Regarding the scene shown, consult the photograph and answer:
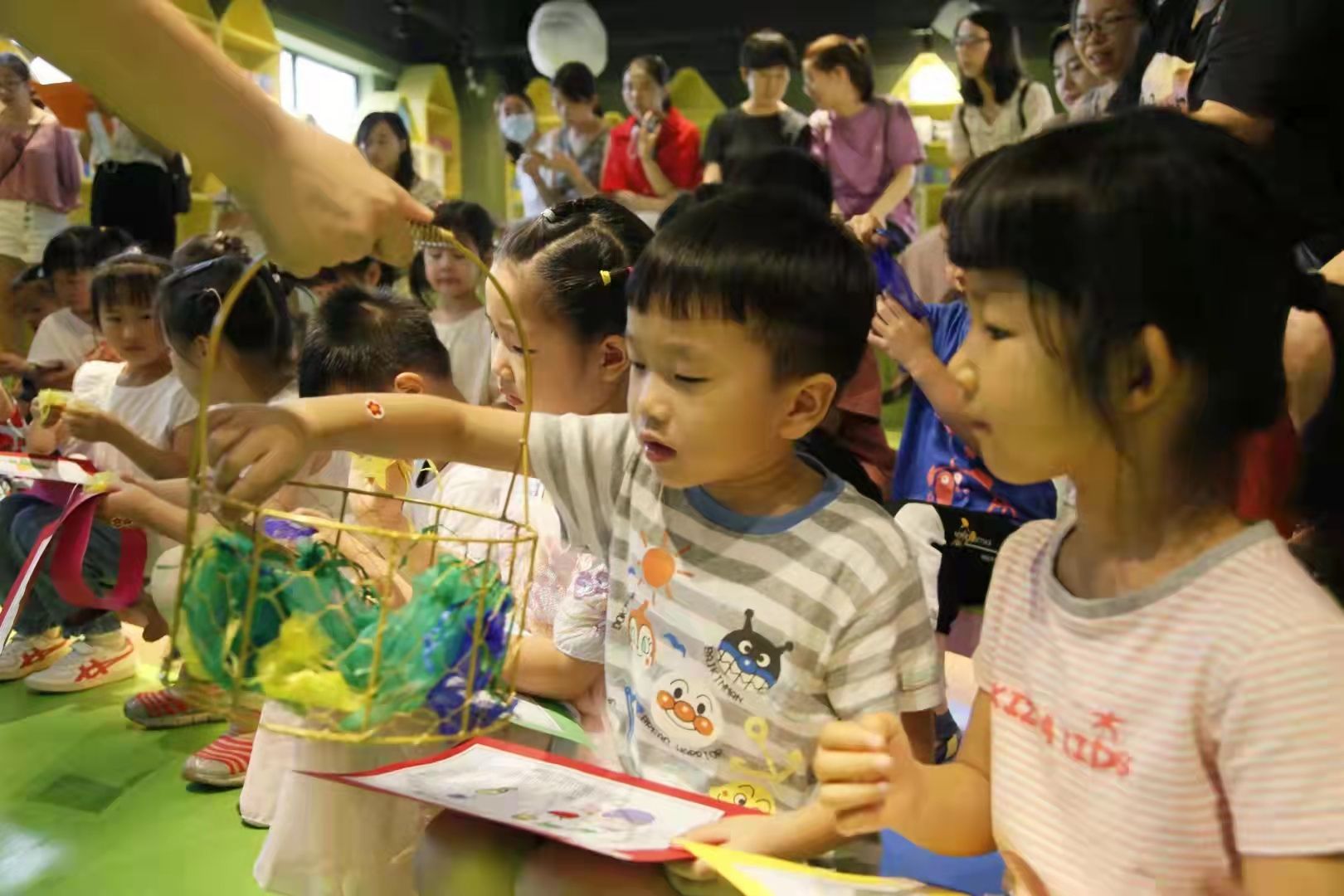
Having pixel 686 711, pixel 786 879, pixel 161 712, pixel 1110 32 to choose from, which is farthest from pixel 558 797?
pixel 1110 32

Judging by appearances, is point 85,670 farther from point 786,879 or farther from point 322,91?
point 322,91

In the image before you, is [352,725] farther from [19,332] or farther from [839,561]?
[19,332]

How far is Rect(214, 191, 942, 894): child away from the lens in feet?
3.14

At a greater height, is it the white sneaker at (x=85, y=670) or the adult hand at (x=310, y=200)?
the adult hand at (x=310, y=200)

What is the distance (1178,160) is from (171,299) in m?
1.74

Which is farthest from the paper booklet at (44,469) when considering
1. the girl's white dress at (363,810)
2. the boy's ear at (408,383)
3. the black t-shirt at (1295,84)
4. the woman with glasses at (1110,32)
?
the woman with glasses at (1110,32)

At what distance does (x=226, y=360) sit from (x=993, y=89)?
2.50 meters

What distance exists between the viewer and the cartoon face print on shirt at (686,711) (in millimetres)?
997

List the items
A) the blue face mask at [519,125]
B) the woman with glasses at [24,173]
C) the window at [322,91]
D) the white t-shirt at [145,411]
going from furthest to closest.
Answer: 1. the window at [322,91]
2. the blue face mask at [519,125]
3. the woman with glasses at [24,173]
4. the white t-shirt at [145,411]

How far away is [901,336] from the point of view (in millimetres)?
1769

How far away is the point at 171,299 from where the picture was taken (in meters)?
1.98

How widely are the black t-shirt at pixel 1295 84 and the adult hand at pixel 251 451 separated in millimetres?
1073

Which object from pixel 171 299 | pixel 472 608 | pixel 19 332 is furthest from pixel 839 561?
pixel 19 332

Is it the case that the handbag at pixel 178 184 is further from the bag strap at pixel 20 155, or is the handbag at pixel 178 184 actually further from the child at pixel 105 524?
the child at pixel 105 524
